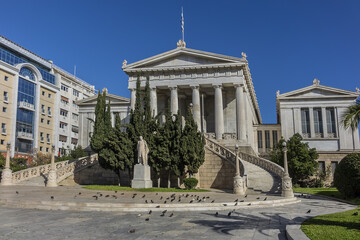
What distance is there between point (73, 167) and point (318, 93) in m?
37.9

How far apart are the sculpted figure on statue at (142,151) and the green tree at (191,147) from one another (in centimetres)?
284

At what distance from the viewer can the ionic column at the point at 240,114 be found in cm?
4094

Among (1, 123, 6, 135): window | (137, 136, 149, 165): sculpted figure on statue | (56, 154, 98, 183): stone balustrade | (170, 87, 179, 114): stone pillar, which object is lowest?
(56, 154, 98, 183): stone balustrade

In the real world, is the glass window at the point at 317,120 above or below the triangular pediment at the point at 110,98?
below

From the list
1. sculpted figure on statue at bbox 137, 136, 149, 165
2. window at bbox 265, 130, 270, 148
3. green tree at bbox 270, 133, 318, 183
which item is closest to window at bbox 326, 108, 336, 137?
window at bbox 265, 130, 270, 148

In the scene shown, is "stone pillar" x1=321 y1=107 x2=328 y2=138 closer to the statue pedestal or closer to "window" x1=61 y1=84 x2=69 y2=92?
the statue pedestal

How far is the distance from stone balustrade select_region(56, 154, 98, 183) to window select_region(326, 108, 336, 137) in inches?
1406

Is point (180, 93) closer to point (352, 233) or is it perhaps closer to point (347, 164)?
point (347, 164)

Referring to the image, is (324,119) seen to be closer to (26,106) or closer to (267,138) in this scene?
(267,138)

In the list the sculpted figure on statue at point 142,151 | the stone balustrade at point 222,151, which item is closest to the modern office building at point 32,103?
the stone balustrade at point 222,151

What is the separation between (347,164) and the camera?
21156 millimetres

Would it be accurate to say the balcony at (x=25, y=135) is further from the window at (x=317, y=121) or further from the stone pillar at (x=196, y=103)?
the window at (x=317, y=121)

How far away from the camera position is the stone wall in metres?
29.1

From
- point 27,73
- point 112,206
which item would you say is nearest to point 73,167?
point 112,206
